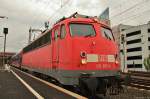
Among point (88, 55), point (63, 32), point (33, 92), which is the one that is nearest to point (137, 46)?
point (63, 32)

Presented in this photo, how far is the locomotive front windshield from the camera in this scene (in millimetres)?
11750

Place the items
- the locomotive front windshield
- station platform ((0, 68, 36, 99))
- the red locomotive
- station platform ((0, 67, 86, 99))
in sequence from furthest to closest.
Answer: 1. the locomotive front windshield
2. the red locomotive
3. station platform ((0, 68, 36, 99))
4. station platform ((0, 67, 86, 99))

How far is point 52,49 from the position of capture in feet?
44.6

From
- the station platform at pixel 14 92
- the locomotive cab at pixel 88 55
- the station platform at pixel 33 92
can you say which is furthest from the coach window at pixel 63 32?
the station platform at pixel 14 92

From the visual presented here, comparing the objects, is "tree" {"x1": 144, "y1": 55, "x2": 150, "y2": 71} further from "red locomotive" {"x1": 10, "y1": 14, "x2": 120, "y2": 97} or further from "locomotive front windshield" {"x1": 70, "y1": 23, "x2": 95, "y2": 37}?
"locomotive front windshield" {"x1": 70, "y1": 23, "x2": 95, "y2": 37}

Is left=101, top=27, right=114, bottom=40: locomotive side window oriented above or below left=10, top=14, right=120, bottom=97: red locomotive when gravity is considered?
above

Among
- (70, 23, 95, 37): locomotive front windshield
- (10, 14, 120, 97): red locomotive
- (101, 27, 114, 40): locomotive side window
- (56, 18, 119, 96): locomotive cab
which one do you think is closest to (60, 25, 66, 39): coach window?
(10, 14, 120, 97): red locomotive

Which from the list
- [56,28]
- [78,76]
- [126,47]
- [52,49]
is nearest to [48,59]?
[52,49]

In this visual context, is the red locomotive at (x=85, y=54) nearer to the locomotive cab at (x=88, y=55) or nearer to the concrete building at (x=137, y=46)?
the locomotive cab at (x=88, y=55)

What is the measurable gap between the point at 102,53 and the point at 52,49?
120 inches

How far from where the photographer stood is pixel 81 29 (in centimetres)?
1191

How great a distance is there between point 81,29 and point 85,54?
1.26 m

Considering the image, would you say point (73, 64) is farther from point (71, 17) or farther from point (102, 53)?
point (71, 17)

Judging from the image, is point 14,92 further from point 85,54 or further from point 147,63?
point 147,63
